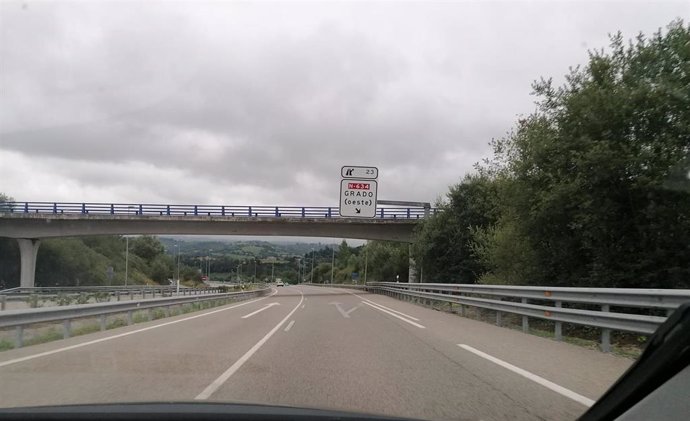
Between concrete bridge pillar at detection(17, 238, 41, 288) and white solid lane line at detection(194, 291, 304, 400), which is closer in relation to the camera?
white solid lane line at detection(194, 291, 304, 400)

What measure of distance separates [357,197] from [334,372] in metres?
17.0

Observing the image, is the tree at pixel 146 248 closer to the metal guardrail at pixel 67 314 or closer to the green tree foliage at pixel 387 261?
the green tree foliage at pixel 387 261

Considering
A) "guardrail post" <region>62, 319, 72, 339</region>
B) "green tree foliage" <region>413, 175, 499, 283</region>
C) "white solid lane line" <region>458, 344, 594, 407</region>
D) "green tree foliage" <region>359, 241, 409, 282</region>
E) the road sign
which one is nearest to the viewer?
"white solid lane line" <region>458, 344, 594, 407</region>

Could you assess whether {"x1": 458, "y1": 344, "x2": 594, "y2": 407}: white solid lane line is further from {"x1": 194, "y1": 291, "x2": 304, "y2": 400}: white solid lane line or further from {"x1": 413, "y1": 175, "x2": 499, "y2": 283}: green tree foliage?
{"x1": 413, "y1": 175, "x2": 499, "y2": 283}: green tree foliage

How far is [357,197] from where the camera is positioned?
25312mm

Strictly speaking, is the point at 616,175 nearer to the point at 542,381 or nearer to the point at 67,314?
the point at 542,381

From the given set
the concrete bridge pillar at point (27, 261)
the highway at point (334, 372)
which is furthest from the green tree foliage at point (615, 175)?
the concrete bridge pillar at point (27, 261)

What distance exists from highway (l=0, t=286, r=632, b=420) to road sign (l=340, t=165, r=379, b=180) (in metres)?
11.5

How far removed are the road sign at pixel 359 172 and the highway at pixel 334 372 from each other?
11504 mm

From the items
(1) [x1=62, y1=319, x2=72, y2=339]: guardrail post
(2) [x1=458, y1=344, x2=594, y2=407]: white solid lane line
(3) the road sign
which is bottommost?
(1) [x1=62, y1=319, x2=72, y2=339]: guardrail post

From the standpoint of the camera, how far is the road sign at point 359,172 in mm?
24703

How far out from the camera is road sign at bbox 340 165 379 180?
24.7 m

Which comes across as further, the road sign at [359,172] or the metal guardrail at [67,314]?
the road sign at [359,172]

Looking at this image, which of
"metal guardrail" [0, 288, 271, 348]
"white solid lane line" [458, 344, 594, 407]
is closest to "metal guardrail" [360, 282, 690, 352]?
"white solid lane line" [458, 344, 594, 407]
